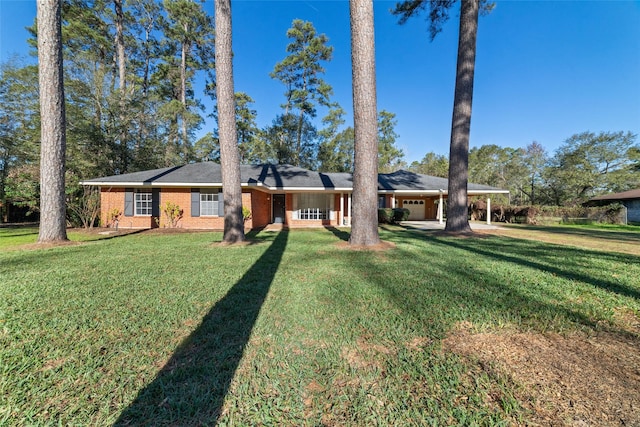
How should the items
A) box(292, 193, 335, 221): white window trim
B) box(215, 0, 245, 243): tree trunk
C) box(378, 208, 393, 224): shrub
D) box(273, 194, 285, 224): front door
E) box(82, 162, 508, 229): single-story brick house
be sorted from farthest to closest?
box(273, 194, 285, 224): front door → box(292, 193, 335, 221): white window trim → box(378, 208, 393, 224): shrub → box(82, 162, 508, 229): single-story brick house → box(215, 0, 245, 243): tree trunk

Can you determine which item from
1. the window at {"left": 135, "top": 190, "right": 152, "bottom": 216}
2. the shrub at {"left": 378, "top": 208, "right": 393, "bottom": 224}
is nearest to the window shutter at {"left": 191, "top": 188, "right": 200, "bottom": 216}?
the window at {"left": 135, "top": 190, "right": 152, "bottom": 216}

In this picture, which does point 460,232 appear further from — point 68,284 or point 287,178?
point 68,284

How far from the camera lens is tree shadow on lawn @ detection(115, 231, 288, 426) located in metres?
1.45

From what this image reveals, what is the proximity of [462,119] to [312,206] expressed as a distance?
Result: 8745 mm

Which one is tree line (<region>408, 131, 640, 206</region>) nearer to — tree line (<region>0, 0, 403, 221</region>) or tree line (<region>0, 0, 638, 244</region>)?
tree line (<region>0, 0, 638, 244</region>)

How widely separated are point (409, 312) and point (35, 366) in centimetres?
335

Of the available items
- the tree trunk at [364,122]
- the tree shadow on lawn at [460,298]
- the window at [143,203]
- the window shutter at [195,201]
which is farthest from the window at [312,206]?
the tree shadow on lawn at [460,298]

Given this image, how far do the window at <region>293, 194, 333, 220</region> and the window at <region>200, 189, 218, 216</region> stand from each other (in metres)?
4.49

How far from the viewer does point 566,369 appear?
5.87ft

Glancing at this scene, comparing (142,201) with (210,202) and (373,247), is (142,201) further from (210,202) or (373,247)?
(373,247)

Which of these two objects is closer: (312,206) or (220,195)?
(220,195)

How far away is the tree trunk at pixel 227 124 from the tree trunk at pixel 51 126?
4.41 m

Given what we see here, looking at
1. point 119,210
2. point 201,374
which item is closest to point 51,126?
point 119,210

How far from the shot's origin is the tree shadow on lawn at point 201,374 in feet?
4.76
